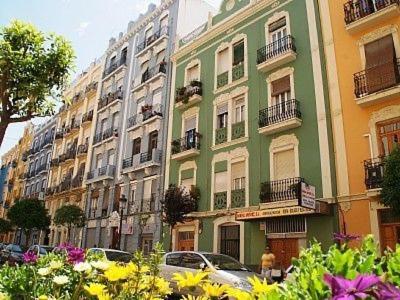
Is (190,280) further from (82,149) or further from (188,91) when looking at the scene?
(82,149)

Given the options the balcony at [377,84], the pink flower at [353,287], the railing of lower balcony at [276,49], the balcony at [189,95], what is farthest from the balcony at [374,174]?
the pink flower at [353,287]

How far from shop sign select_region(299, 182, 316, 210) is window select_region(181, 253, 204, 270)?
3.97m

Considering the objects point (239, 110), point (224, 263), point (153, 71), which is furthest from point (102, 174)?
point (224, 263)

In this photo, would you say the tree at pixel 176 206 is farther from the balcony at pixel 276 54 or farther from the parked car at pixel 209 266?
the balcony at pixel 276 54

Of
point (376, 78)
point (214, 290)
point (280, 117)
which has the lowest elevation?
point (214, 290)

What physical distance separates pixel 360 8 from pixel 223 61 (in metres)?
7.98

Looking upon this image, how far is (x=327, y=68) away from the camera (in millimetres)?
15797

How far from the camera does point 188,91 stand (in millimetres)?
21797

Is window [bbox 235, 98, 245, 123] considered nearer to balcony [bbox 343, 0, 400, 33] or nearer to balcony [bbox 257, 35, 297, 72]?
balcony [bbox 257, 35, 297, 72]

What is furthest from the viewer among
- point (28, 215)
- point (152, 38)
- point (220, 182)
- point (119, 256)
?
point (28, 215)

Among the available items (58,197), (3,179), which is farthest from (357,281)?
(3,179)

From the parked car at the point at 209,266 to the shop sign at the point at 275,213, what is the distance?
3324 mm

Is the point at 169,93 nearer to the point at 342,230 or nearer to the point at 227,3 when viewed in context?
the point at 227,3

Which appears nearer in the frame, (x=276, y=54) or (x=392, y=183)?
(x=392, y=183)
